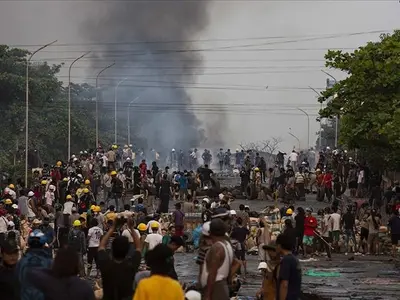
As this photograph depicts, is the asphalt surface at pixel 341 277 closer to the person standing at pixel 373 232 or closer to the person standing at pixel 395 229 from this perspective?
the person standing at pixel 395 229

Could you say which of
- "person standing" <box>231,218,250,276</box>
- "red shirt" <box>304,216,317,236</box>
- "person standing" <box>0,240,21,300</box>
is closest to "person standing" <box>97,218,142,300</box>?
"person standing" <box>0,240,21,300</box>

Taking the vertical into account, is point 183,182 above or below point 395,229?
above

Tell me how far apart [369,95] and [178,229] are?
13.5m

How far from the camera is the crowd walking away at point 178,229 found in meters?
11.0

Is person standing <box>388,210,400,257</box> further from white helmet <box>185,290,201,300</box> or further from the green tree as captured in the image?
the green tree

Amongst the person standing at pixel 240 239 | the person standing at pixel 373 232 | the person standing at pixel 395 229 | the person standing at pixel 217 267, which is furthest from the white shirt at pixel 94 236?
the person standing at pixel 217 267

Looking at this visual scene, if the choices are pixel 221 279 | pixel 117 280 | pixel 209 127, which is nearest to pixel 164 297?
pixel 117 280

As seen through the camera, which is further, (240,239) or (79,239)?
(79,239)

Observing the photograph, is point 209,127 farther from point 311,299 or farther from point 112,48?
point 311,299

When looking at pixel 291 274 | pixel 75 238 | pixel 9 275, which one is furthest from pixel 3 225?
pixel 9 275

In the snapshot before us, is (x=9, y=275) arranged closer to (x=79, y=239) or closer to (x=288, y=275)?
(x=288, y=275)

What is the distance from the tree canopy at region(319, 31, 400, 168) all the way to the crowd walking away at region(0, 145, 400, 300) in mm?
1954

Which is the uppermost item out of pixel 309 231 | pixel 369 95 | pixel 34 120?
pixel 34 120

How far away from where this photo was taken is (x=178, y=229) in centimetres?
2864
